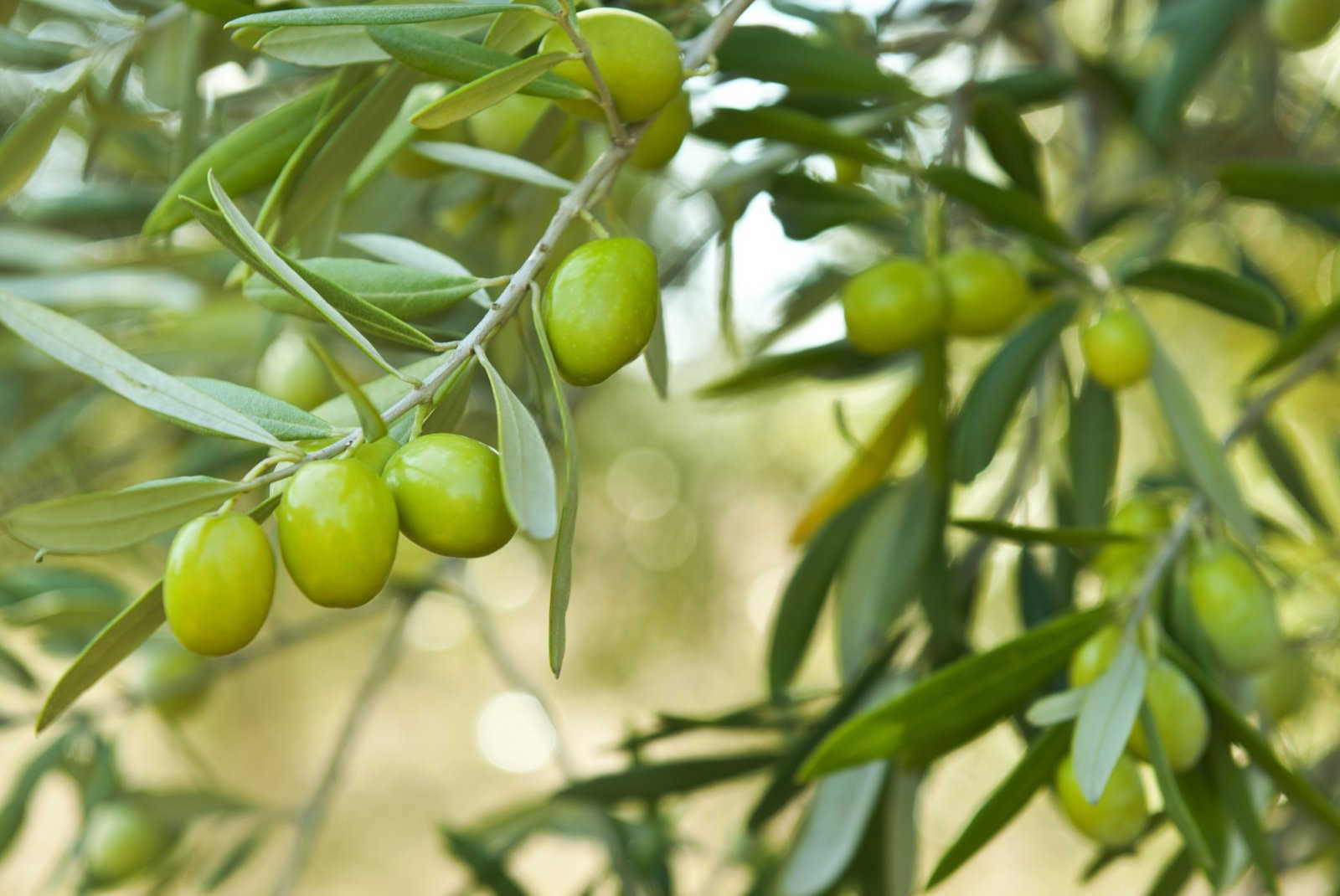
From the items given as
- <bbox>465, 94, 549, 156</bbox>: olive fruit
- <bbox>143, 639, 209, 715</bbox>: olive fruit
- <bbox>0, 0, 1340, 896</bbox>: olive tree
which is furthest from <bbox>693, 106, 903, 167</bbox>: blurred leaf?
<bbox>143, 639, 209, 715</bbox>: olive fruit

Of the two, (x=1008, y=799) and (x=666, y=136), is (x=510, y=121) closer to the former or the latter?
(x=666, y=136)

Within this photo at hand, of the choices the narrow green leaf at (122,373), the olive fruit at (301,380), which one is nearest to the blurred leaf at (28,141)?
the olive fruit at (301,380)

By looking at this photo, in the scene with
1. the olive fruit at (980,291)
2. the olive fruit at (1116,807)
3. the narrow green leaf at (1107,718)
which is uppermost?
the olive fruit at (980,291)

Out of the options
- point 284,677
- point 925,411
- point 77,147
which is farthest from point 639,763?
point 284,677

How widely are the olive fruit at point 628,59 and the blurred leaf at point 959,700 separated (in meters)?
0.29

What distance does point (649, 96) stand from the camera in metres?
0.40

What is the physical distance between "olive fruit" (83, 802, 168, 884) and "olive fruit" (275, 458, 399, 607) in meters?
0.77

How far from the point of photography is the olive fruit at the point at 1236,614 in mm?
548

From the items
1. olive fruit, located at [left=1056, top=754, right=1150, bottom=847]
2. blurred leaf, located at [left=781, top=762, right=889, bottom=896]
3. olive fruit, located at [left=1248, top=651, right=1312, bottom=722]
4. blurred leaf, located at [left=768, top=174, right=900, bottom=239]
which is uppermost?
blurred leaf, located at [left=768, top=174, right=900, bottom=239]

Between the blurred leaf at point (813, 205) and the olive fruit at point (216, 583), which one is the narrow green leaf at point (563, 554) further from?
the blurred leaf at point (813, 205)

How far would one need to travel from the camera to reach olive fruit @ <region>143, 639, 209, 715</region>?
1.01 meters

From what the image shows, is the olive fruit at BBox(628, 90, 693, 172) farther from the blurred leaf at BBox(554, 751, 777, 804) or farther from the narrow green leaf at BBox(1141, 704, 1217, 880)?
the blurred leaf at BBox(554, 751, 777, 804)

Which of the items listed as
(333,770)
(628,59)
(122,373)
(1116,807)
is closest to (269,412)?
(122,373)

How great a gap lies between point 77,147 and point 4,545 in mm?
526
